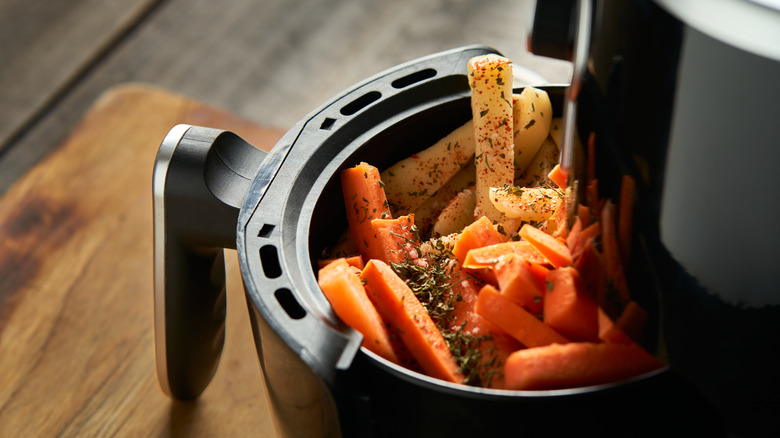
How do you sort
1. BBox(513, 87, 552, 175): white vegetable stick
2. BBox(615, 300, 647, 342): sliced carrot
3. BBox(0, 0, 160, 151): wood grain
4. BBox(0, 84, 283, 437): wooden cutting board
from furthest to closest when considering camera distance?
1. BBox(0, 0, 160, 151): wood grain
2. BBox(0, 84, 283, 437): wooden cutting board
3. BBox(513, 87, 552, 175): white vegetable stick
4. BBox(615, 300, 647, 342): sliced carrot

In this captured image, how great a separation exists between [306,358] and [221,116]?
1.12m

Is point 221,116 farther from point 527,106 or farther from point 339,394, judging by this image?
point 339,394

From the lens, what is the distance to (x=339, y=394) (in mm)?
843

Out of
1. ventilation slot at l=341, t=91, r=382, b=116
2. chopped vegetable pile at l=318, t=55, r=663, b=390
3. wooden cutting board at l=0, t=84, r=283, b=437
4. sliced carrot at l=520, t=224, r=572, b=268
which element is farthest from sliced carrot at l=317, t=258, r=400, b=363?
wooden cutting board at l=0, t=84, r=283, b=437

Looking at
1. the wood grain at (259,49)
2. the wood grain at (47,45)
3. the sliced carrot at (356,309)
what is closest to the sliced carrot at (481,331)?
the sliced carrot at (356,309)

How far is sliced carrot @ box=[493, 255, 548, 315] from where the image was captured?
2.95ft

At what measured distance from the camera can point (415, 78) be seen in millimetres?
1233

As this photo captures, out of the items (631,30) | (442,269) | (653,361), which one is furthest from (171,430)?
(631,30)

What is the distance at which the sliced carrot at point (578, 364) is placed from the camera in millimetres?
821

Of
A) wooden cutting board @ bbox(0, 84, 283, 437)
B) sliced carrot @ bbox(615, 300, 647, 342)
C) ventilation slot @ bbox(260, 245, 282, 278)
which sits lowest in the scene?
wooden cutting board @ bbox(0, 84, 283, 437)

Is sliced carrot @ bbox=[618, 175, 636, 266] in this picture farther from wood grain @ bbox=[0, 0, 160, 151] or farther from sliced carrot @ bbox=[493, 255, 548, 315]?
wood grain @ bbox=[0, 0, 160, 151]

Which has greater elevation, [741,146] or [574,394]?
[741,146]

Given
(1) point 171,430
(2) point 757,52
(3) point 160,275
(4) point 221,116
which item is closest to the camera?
(2) point 757,52

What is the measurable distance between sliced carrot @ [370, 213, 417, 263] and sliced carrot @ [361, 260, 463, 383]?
7 cm
